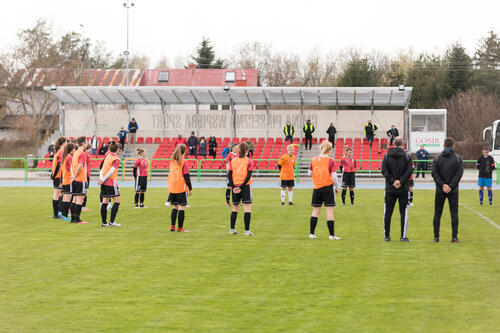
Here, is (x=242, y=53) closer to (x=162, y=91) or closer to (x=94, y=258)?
(x=162, y=91)

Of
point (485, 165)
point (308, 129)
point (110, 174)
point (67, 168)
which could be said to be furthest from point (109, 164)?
point (308, 129)

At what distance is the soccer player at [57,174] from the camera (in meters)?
15.9

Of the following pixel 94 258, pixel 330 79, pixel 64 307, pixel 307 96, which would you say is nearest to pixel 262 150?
pixel 307 96

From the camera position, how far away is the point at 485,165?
20422mm

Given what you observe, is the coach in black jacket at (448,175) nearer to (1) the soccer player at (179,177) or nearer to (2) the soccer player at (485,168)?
(1) the soccer player at (179,177)

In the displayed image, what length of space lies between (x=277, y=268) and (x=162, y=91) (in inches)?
1317

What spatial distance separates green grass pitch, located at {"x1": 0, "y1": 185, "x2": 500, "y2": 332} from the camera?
20.7 feet

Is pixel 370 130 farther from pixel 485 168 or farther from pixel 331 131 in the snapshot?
pixel 485 168

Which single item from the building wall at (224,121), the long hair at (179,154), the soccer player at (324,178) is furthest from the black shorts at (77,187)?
the building wall at (224,121)

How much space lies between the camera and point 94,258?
10.1 meters

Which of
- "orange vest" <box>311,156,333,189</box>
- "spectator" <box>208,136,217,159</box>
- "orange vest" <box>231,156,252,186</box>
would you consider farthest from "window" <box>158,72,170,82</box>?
"orange vest" <box>311,156,333,189</box>

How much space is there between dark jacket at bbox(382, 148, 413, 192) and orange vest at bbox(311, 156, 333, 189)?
38.5 inches

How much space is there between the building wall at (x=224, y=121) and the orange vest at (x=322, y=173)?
1245 inches

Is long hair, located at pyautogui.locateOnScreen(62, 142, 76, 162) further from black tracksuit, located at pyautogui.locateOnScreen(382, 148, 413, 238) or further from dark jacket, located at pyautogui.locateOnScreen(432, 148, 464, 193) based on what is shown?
dark jacket, located at pyautogui.locateOnScreen(432, 148, 464, 193)
